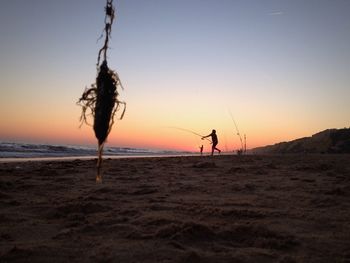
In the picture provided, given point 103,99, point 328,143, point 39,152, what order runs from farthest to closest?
point 328,143 < point 39,152 < point 103,99

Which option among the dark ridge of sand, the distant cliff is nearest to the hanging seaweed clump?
the dark ridge of sand

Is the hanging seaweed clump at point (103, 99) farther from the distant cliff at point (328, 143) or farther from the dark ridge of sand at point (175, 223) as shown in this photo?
the distant cliff at point (328, 143)

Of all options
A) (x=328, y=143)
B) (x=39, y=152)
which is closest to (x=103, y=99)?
(x=39, y=152)

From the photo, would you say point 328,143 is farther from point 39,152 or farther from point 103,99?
point 103,99

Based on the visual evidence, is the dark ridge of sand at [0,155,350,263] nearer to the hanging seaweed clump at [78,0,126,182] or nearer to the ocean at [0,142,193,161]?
the hanging seaweed clump at [78,0,126,182]

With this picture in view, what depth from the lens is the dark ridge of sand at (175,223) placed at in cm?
338

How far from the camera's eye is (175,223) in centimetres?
427

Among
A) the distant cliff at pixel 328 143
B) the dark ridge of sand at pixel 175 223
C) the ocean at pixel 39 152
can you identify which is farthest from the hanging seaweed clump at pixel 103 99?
the distant cliff at pixel 328 143

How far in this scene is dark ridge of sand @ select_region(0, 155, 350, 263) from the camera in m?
3.38

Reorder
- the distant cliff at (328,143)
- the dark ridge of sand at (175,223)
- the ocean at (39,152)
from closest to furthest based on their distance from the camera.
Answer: the dark ridge of sand at (175,223)
the ocean at (39,152)
the distant cliff at (328,143)

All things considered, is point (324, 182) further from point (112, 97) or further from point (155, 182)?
point (112, 97)

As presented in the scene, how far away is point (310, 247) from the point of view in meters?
3.57

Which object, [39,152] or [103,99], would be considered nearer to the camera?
[103,99]

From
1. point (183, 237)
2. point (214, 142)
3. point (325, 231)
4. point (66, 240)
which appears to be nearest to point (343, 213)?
Answer: point (325, 231)
